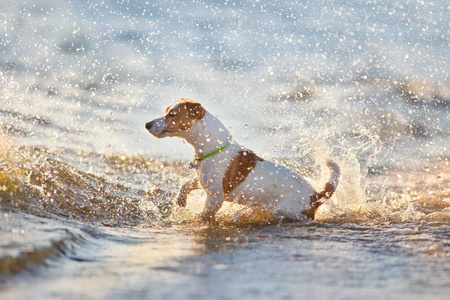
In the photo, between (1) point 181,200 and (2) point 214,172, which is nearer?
(2) point 214,172

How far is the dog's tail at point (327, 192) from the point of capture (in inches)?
177

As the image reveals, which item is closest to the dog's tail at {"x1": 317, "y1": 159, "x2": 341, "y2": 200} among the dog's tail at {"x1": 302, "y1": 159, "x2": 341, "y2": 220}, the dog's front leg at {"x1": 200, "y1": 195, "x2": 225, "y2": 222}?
the dog's tail at {"x1": 302, "y1": 159, "x2": 341, "y2": 220}

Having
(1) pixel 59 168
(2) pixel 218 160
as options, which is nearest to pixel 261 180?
(2) pixel 218 160

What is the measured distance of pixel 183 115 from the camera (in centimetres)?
448

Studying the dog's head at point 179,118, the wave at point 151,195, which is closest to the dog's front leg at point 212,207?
the wave at point 151,195

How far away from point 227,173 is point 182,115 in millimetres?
811

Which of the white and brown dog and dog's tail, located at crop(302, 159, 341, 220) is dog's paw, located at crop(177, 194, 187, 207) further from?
dog's tail, located at crop(302, 159, 341, 220)

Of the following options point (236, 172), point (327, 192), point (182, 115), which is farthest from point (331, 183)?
point (182, 115)

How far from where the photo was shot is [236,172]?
4469mm

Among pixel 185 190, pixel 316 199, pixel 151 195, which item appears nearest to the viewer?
pixel 316 199

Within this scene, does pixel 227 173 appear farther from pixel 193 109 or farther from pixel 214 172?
pixel 193 109

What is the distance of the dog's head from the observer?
447 centimetres

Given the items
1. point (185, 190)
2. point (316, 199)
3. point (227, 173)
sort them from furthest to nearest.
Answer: point (185, 190) → point (316, 199) → point (227, 173)

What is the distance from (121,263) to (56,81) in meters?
11.7
